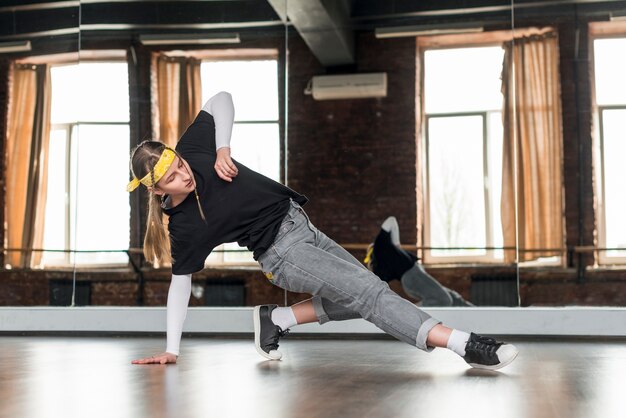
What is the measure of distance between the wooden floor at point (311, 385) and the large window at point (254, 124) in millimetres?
2152

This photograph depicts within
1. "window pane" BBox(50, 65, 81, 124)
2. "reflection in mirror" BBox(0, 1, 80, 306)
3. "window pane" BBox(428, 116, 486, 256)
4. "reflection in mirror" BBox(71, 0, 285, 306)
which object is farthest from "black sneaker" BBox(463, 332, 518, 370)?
"window pane" BBox(50, 65, 81, 124)

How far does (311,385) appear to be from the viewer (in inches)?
91.0

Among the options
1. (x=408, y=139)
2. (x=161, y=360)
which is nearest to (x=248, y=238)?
(x=161, y=360)

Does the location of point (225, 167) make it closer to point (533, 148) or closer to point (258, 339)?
point (258, 339)

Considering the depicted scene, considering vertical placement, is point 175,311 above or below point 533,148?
below

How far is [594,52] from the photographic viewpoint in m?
5.73

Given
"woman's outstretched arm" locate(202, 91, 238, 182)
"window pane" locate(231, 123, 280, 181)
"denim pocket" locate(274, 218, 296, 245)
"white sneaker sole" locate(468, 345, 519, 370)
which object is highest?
"window pane" locate(231, 123, 280, 181)

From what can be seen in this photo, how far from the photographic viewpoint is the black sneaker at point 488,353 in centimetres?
266

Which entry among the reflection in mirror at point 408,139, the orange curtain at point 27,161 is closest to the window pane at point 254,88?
the reflection in mirror at point 408,139

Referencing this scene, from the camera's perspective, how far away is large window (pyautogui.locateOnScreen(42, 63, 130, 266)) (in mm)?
6082

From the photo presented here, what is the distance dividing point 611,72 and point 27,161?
162 inches

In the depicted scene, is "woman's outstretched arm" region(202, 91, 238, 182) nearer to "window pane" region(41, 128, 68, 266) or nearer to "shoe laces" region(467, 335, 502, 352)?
"shoe laces" region(467, 335, 502, 352)

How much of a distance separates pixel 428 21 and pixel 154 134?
2019 millimetres

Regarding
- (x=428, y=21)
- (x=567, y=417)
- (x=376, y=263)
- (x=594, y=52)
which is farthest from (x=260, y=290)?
(x=567, y=417)
